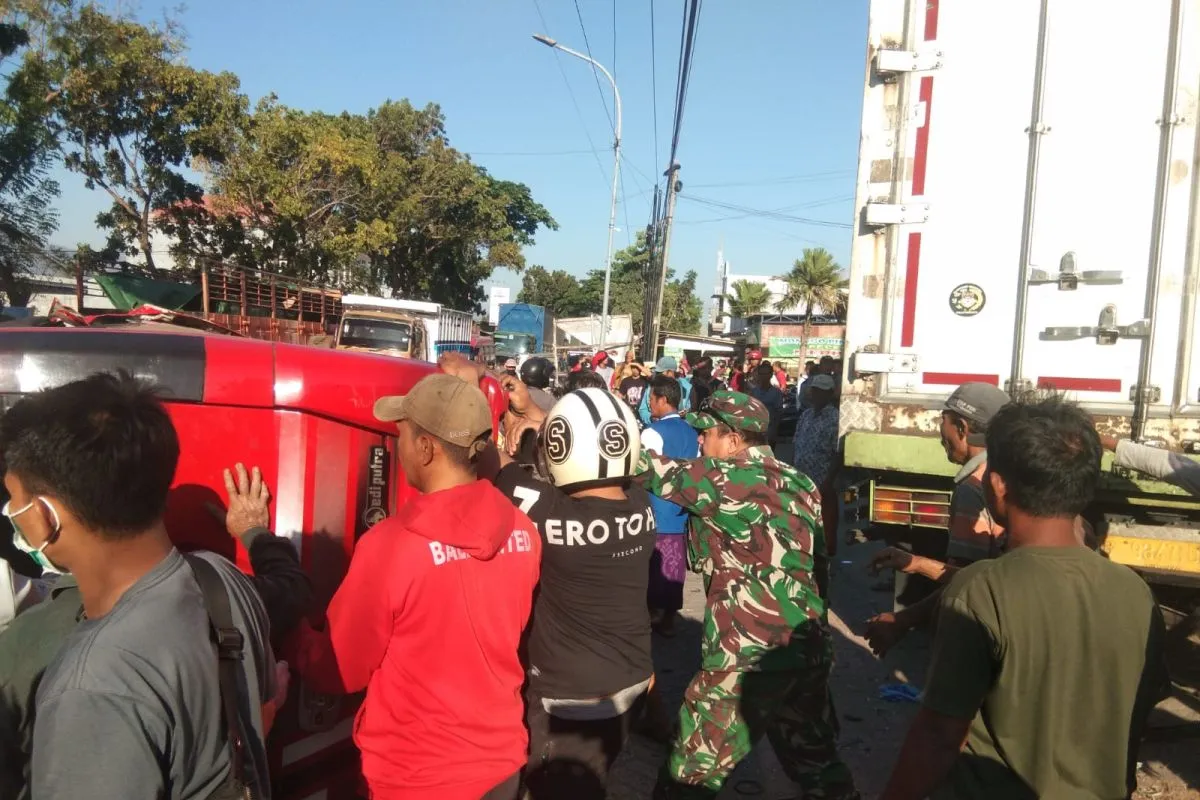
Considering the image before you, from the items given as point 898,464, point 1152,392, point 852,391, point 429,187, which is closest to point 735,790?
point 898,464

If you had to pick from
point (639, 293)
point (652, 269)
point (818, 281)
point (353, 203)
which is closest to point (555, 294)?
point (639, 293)

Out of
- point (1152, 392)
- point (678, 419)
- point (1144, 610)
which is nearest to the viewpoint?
point (1144, 610)

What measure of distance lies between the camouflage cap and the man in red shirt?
1161 mm

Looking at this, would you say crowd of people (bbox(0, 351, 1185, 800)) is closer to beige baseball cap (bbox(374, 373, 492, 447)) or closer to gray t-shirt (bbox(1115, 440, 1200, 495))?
beige baseball cap (bbox(374, 373, 492, 447))

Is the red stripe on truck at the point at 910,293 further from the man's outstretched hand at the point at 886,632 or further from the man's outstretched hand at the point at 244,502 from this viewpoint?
the man's outstretched hand at the point at 244,502

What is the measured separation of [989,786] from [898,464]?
3.06 m

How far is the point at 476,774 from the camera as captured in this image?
1.99 m

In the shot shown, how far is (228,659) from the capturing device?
145 cm

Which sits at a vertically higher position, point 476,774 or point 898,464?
point 898,464

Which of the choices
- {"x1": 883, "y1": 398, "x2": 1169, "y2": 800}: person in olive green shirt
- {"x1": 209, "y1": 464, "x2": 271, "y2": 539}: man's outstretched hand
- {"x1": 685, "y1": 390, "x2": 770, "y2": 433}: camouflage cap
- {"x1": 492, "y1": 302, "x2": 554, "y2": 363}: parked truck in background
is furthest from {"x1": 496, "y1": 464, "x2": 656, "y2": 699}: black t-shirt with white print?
{"x1": 492, "y1": 302, "x2": 554, "y2": 363}: parked truck in background

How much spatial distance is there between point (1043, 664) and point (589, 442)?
123cm

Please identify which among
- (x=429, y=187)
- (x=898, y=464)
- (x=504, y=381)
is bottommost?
(x=898, y=464)

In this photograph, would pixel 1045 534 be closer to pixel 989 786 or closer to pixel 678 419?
pixel 989 786

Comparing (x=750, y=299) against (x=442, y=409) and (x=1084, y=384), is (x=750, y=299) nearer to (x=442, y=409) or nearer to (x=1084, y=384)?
(x=1084, y=384)
